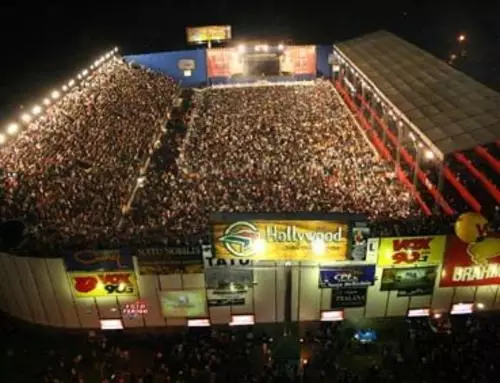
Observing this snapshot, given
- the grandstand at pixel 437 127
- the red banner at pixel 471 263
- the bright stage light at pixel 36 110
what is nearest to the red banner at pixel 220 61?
the grandstand at pixel 437 127

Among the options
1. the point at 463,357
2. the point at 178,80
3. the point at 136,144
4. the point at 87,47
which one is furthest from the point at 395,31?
the point at 463,357

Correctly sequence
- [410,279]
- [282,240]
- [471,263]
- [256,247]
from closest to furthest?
[282,240] → [256,247] → [471,263] → [410,279]

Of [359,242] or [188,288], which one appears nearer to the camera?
[359,242]

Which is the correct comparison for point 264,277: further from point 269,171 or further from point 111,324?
point 269,171

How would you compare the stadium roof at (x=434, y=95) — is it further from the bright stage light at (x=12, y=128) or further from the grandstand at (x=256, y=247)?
the bright stage light at (x=12, y=128)

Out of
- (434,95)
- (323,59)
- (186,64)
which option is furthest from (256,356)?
(323,59)

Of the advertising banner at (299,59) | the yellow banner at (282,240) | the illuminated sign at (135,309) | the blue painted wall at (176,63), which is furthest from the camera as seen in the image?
the blue painted wall at (176,63)

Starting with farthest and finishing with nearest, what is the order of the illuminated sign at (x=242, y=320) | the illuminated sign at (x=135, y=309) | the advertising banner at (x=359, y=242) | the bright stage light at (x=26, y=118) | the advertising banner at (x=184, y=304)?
1. the bright stage light at (x=26, y=118)
2. the illuminated sign at (x=242, y=320)
3. the illuminated sign at (x=135, y=309)
4. the advertising banner at (x=184, y=304)
5. the advertising banner at (x=359, y=242)
